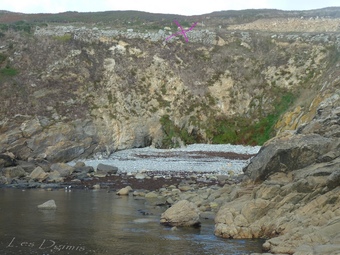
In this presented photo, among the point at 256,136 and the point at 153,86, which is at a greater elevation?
the point at 153,86

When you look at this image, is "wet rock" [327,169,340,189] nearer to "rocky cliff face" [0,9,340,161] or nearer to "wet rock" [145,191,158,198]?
"wet rock" [145,191,158,198]

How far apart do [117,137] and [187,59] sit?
17.1 metres

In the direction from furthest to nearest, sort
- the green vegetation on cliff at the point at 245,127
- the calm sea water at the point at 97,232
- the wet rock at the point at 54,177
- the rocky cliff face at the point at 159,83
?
the green vegetation on cliff at the point at 245,127, the rocky cliff face at the point at 159,83, the wet rock at the point at 54,177, the calm sea water at the point at 97,232

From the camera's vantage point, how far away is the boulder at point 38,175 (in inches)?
1710

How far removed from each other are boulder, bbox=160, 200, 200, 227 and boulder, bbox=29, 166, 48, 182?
19.2 m

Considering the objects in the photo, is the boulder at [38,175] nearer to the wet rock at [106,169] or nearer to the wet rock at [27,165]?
the wet rock at [27,165]

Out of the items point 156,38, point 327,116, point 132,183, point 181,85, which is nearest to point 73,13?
point 156,38

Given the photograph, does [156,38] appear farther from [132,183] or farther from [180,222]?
[180,222]

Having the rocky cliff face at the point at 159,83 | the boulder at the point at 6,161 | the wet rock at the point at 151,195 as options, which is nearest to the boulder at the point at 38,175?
the boulder at the point at 6,161

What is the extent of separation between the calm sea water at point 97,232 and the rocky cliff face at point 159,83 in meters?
24.8

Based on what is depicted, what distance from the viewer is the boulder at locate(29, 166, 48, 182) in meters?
43.4

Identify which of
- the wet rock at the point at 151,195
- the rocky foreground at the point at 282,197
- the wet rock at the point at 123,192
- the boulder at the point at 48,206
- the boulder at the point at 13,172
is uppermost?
the rocky foreground at the point at 282,197

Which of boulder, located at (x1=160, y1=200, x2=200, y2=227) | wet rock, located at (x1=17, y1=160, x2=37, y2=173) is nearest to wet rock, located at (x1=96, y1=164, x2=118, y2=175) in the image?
wet rock, located at (x1=17, y1=160, x2=37, y2=173)

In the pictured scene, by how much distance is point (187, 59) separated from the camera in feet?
236
